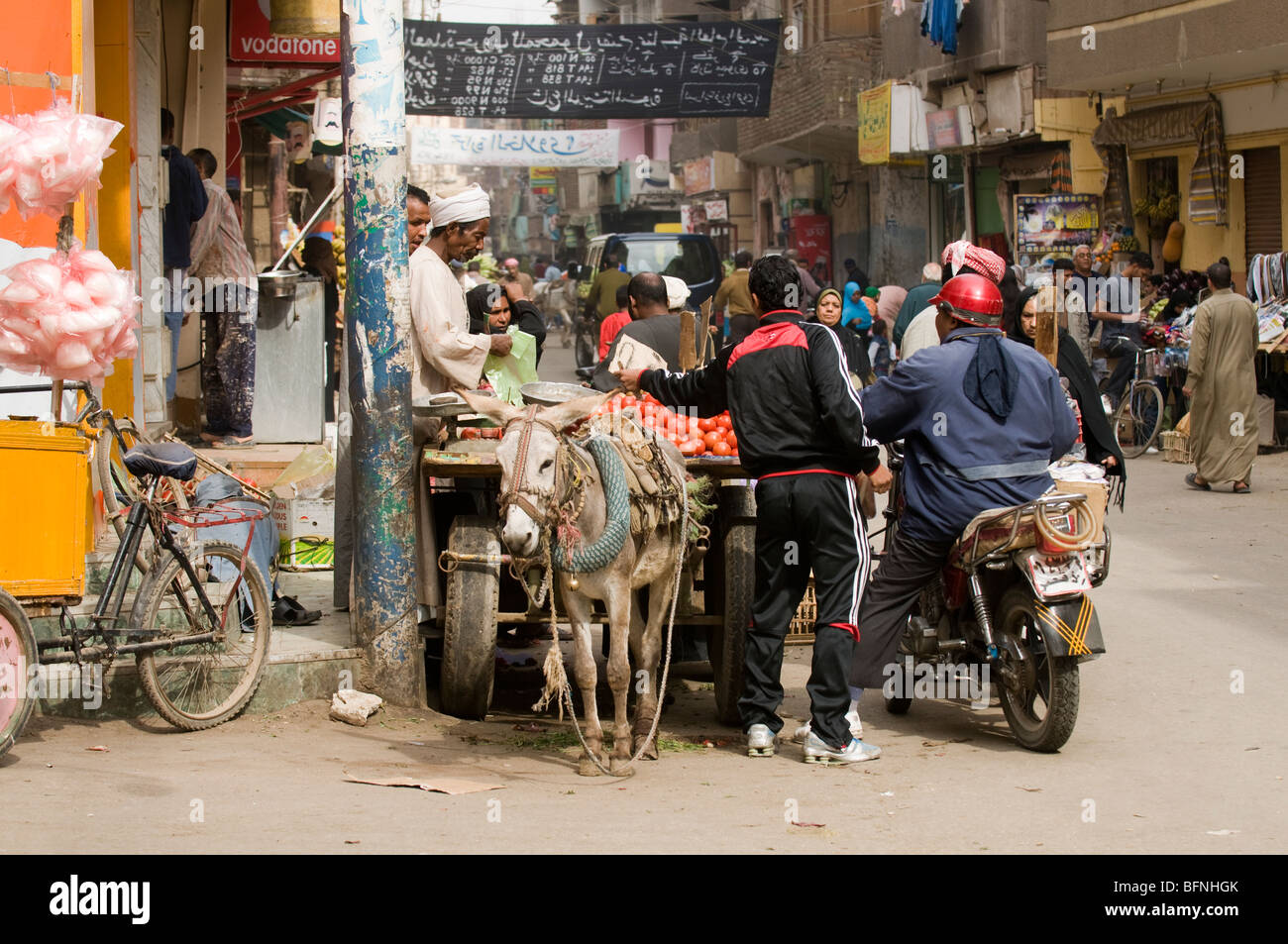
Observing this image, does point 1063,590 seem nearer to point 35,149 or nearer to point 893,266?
point 35,149

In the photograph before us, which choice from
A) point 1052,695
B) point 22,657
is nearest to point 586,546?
point 1052,695

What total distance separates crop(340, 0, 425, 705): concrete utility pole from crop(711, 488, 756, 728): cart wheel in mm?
1392

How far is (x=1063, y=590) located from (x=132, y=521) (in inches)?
147

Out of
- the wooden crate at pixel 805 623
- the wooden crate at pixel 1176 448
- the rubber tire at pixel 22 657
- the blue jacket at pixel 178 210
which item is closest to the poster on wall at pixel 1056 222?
the wooden crate at pixel 1176 448

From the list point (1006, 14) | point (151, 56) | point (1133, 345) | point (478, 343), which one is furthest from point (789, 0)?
point (478, 343)

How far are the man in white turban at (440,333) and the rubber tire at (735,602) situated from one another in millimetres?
1369

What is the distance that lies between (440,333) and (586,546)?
5.46 feet

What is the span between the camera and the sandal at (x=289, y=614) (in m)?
7.76

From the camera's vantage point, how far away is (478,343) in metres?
7.04

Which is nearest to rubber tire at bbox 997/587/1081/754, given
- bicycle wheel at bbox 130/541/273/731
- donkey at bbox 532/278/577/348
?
bicycle wheel at bbox 130/541/273/731

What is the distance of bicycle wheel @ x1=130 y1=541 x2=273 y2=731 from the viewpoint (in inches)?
245

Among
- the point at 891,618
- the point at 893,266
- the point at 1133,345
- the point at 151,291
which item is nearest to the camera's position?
the point at 891,618

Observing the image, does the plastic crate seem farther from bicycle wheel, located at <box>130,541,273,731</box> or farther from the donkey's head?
the donkey's head

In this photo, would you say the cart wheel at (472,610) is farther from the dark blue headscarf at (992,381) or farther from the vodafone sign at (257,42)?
the vodafone sign at (257,42)
